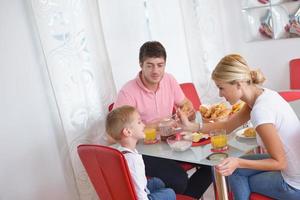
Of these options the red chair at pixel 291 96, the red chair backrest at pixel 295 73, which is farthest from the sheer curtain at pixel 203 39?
the red chair at pixel 291 96

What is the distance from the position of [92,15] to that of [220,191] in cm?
115

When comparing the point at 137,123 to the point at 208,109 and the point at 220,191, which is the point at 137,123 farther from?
the point at 208,109

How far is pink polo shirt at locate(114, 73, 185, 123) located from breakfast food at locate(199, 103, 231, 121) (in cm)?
20

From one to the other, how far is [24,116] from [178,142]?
2.74ft

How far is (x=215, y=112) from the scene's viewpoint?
5.71 ft

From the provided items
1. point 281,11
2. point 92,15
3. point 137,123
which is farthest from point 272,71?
point 137,123

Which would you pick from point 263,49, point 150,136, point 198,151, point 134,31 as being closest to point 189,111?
point 150,136

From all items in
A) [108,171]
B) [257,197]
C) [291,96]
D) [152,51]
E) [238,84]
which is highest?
[152,51]

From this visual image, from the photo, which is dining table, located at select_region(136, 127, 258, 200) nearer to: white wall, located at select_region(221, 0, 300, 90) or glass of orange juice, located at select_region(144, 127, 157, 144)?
glass of orange juice, located at select_region(144, 127, 157, 144)

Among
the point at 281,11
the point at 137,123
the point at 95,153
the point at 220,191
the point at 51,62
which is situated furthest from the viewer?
the point at 281,11

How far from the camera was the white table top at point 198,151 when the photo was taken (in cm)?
132

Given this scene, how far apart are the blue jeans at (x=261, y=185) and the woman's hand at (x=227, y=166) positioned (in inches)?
7.8

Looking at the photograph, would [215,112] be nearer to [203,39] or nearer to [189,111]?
[189,111]

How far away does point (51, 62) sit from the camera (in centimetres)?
177
